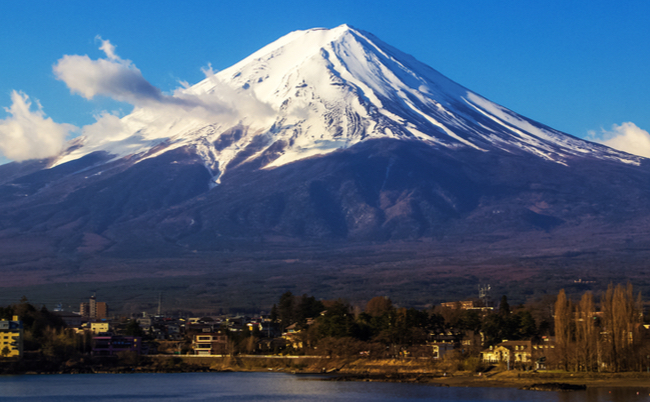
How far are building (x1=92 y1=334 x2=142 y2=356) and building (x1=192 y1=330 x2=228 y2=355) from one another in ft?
17.7

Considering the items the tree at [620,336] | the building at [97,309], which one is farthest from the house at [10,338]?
the tree at [620,336]

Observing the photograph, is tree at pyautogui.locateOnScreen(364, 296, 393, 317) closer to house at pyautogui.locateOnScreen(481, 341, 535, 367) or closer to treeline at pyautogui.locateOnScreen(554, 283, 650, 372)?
house at pyautogui.locateOnScreen(481, 341, 535, 367)

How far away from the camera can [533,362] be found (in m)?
62.0

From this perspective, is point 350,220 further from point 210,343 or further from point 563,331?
point 563,331

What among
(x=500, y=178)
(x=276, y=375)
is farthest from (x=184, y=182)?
(x=276, y=375)

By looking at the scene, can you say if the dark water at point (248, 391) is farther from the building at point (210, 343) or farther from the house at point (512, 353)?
the building at point (210, 343)

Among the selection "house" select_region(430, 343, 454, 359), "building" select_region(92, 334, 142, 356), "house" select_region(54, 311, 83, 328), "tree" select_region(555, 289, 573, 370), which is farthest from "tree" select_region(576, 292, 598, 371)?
"house" select_region(54, 311, 83, 328)

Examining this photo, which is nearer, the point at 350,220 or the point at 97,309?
the point at 97,309

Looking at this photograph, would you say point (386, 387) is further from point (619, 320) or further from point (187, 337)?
point (187, 337)

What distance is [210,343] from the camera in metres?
81.2

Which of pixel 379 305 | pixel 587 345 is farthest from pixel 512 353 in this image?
pixel 379 305

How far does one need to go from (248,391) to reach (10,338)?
25.6 m

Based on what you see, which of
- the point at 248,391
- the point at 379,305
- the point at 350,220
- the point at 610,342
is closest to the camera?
the point at 248,391

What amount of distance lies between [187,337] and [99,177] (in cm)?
12041
